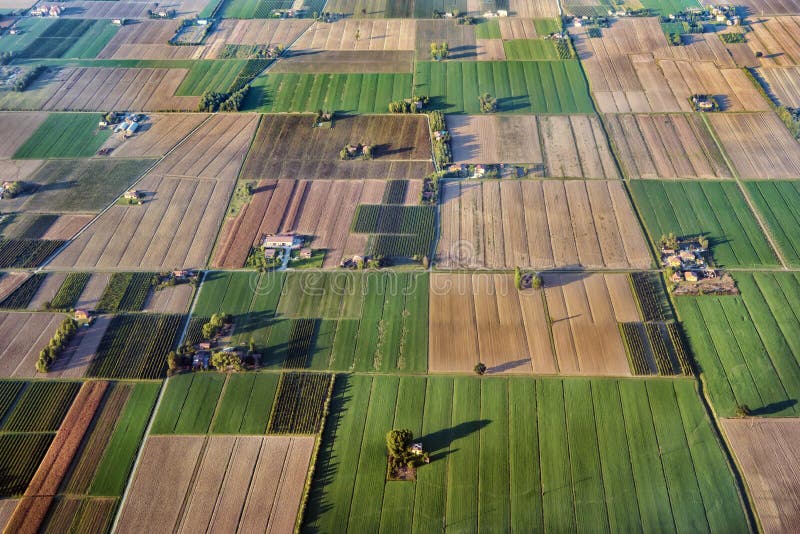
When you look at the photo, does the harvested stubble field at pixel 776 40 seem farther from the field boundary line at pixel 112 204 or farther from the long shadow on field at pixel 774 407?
the field boundary line at pixel 112 204

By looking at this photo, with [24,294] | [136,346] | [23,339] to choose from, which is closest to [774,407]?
[136,346]

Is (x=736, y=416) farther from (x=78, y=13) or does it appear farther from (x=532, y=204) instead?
(x=78, y=13)

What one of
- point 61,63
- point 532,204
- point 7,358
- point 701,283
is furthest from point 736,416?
point 61,63

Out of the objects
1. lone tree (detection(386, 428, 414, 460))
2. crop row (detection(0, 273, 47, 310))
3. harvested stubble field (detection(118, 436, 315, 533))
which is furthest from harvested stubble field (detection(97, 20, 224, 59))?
lone tree (detection(386, 428, 414, 460))

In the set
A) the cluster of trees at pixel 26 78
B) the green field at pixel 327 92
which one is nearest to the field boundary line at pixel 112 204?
the green field at pixel 327 92

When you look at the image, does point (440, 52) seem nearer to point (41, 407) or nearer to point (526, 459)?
point (526, 459)

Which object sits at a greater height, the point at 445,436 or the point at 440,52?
the point at 440,52
